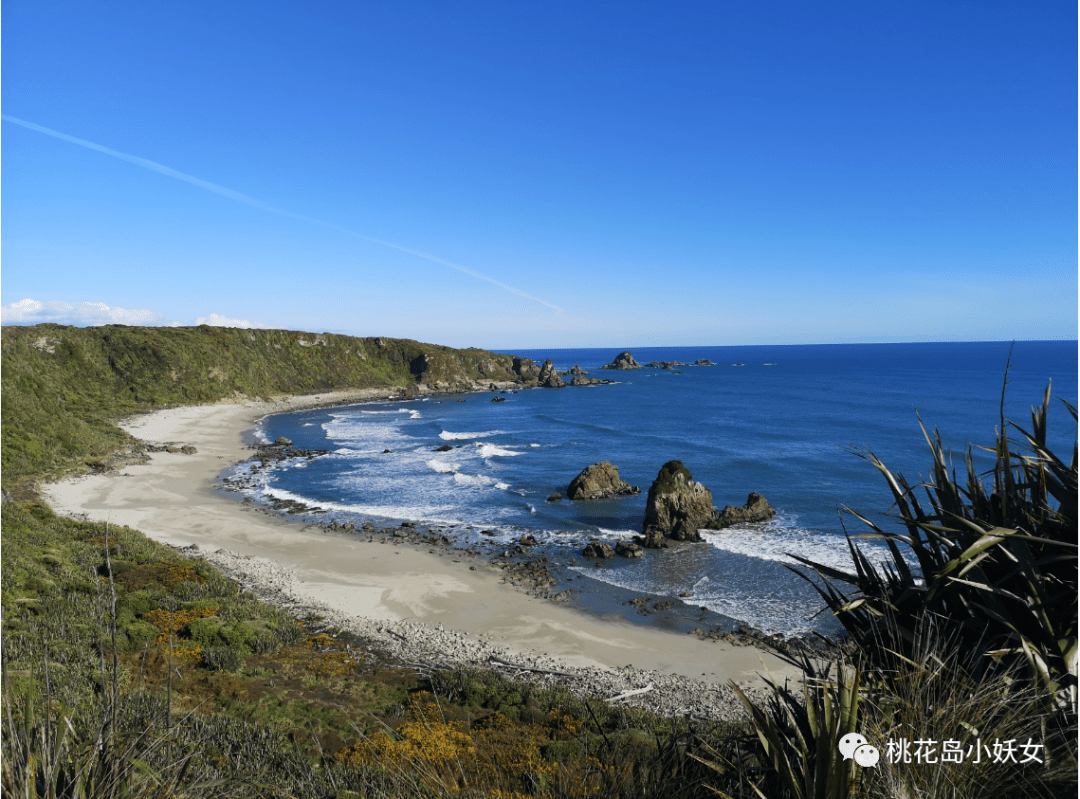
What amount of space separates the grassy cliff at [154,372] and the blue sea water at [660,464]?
13148 mm

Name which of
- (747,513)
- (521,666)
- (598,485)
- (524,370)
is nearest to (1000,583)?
(521,666)

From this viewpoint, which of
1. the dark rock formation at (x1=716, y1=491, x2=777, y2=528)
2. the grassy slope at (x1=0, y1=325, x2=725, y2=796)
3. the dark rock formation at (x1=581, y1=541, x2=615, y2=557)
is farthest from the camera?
the dark rock formation at (x1=716, y1=491, x2=777, y2=528)

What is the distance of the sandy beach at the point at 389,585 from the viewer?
17234 millimetres

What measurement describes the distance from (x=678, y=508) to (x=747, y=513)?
4.28 m

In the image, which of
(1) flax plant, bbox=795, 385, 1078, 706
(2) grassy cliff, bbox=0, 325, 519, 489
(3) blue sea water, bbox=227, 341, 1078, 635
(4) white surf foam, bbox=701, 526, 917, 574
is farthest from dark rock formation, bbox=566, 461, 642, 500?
(1) flax plant, bbox=795, 385, 1078, 706

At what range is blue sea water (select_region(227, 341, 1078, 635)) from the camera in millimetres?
24641

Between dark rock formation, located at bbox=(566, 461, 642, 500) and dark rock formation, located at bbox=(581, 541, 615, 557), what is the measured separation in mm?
9005

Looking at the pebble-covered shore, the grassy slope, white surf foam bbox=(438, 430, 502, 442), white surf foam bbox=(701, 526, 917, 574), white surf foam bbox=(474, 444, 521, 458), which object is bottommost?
white surf foam bbox=(701, 526, 917, 574)

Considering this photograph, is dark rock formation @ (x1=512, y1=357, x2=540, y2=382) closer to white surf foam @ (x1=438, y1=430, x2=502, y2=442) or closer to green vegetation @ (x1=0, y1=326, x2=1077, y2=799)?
white surf foam @ (x1=438, y1=430, x2=502, y2=442)

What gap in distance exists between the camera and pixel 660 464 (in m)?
44.9

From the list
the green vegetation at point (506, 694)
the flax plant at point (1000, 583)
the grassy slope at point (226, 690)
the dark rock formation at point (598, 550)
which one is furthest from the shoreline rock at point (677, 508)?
the flax plant at point (1000, 583)

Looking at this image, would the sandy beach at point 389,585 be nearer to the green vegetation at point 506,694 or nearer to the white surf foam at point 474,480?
the green vegetation at point 506,694

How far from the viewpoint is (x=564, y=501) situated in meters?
35.8

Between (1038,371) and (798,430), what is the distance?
9876cm
